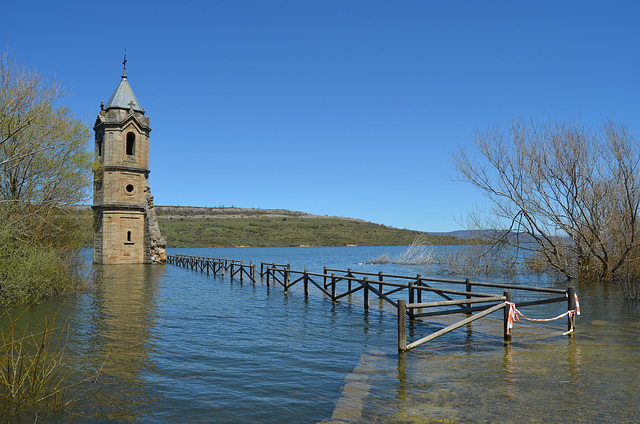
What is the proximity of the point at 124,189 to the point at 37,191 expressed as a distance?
2278cm

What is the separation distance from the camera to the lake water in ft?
24.6

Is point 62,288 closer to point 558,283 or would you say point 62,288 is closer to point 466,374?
point 466,374

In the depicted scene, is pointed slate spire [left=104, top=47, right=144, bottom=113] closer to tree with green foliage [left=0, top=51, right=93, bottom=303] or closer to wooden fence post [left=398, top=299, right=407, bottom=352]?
tree with green foliage [left=0, top=51, right=93, bottom=303]

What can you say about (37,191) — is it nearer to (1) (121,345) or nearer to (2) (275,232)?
(1) (121,345)

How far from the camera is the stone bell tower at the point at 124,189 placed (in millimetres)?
41750

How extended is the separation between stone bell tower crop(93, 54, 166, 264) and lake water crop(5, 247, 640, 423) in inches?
987

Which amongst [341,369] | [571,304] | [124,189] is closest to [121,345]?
[341,369]

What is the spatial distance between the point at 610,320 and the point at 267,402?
1298 centimetres

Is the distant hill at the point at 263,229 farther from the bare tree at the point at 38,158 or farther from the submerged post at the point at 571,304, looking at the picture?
the submerged post at the point at 571,304

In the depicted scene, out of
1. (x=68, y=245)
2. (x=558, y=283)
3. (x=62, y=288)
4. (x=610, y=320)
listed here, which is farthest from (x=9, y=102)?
(x=558, y=283)

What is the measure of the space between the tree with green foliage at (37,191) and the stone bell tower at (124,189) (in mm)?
20434

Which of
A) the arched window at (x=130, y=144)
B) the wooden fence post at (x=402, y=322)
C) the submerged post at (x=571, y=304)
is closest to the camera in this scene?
the wooden fence post at (x=402, y=322)

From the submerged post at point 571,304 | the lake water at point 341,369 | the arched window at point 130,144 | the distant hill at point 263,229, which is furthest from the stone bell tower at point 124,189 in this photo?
the distant hill at point 263,229

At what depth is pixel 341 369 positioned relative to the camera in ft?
33.5
